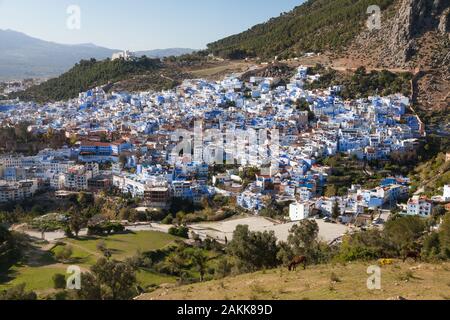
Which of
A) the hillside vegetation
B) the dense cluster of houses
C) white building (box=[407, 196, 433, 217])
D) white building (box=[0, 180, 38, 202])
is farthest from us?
the hillside vegetation

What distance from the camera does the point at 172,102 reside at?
116 feet

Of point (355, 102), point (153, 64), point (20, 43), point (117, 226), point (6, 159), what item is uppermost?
A: point (20, 43)

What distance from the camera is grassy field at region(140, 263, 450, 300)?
17.9 feet

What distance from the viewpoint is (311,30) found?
40.2m

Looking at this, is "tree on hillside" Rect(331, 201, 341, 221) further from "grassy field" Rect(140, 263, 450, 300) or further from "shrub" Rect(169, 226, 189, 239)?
"grassy field" Rect(140, 263, 450, 300)

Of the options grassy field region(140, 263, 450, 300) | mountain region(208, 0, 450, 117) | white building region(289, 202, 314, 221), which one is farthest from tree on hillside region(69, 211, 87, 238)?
mountain region(208, 0, 450, 117)

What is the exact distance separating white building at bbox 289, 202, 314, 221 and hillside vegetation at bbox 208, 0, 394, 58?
21.7 meters

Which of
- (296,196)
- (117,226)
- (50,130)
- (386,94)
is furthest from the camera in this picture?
(386,94)

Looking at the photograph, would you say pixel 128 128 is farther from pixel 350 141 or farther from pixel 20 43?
pixel 20 43

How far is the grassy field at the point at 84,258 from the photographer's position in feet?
40.3

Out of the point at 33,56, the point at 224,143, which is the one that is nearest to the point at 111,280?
the point at 224,143

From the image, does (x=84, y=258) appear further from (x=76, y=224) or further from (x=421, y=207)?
(x=421, y=207)
